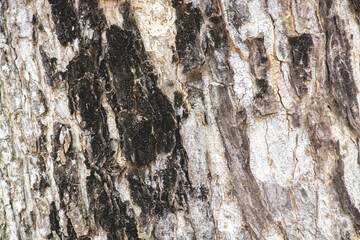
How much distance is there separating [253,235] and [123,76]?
77 centimetres

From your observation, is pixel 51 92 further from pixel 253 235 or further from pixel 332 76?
pixel 332 76

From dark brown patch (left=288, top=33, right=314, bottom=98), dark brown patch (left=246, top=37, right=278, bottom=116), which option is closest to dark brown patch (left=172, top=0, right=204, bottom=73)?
dark brown patch (left=246, top=37, right=278, bottom=116)

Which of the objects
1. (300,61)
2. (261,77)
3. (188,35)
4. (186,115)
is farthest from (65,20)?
(300,61)

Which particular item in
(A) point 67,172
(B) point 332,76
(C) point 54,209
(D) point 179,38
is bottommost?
(C) point 54,209

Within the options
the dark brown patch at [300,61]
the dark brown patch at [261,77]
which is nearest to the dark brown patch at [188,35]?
the dark brown patch at [261,77]

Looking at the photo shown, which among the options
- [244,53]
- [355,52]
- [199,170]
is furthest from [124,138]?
[355,52]

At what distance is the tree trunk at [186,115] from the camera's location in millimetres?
1013

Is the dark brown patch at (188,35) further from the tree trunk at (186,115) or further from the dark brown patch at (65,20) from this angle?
the dark brown patch at (65,20)

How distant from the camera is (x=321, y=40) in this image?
1.01m

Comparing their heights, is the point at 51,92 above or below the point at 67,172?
above

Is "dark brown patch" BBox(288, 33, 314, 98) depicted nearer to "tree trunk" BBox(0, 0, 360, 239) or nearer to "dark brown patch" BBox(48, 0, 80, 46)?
"tree trunk" BBox(0, 0, 360, 239)

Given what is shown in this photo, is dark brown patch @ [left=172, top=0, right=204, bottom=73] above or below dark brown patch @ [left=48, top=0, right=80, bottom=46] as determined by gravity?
below

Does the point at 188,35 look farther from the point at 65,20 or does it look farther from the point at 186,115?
the point at 65,20

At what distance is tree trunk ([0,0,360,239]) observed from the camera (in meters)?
1.01
